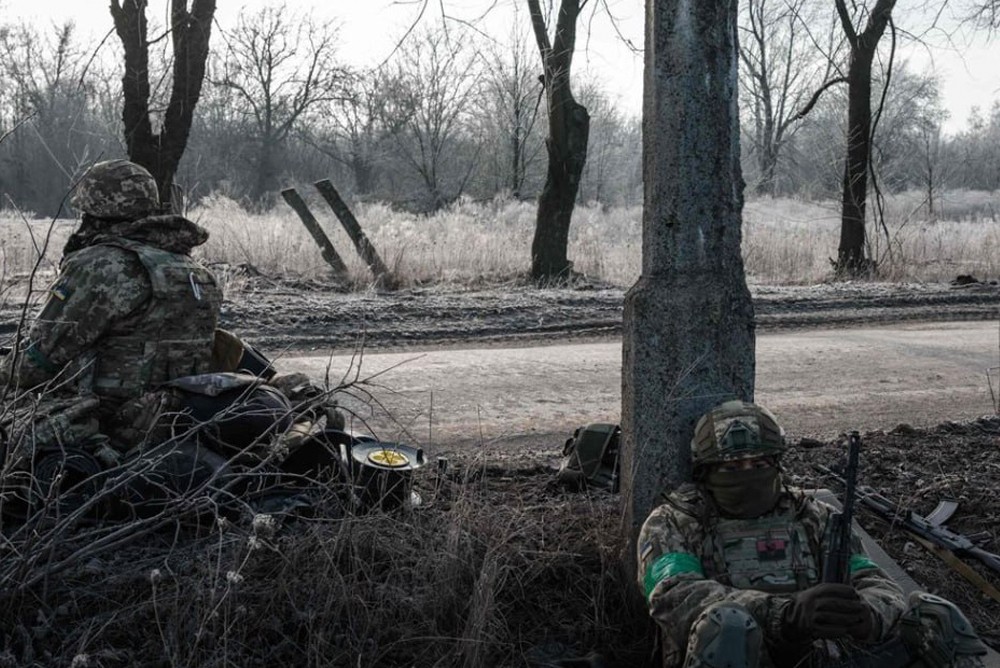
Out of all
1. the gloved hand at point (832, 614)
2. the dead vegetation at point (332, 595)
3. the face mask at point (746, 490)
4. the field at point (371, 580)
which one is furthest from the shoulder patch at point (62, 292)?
the gloved hand at point (832, 614)

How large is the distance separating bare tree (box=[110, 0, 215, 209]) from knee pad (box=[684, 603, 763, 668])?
7.73m

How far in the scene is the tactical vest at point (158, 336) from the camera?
13.8ft

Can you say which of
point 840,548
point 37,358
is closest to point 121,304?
point 37,358

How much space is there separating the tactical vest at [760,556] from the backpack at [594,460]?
1.43 m

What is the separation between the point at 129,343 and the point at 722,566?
2625 mm

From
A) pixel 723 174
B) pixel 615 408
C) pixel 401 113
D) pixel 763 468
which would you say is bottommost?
pixel 615 408

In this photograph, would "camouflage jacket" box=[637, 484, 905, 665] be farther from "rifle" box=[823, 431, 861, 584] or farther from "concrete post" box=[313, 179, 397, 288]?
"concrete post" box=[313, 179, 397, 288]

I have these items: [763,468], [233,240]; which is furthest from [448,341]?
[763,468]

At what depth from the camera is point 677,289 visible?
12.1 ft

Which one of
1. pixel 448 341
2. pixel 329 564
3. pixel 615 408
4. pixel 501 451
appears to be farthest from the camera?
pixel 448 341

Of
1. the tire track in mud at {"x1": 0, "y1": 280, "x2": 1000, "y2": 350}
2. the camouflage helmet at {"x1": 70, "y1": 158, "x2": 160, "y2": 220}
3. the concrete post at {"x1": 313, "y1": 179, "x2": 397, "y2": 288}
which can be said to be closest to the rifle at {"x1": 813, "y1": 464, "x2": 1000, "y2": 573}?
the camouflage helmet at {"x1": 70, "y1": 158, "x2": 160, "y2": 220}

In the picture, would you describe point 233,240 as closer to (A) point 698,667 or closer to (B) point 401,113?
(B) point 401,113

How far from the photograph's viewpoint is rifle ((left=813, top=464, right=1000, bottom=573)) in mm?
4122

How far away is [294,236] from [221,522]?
11168mm
